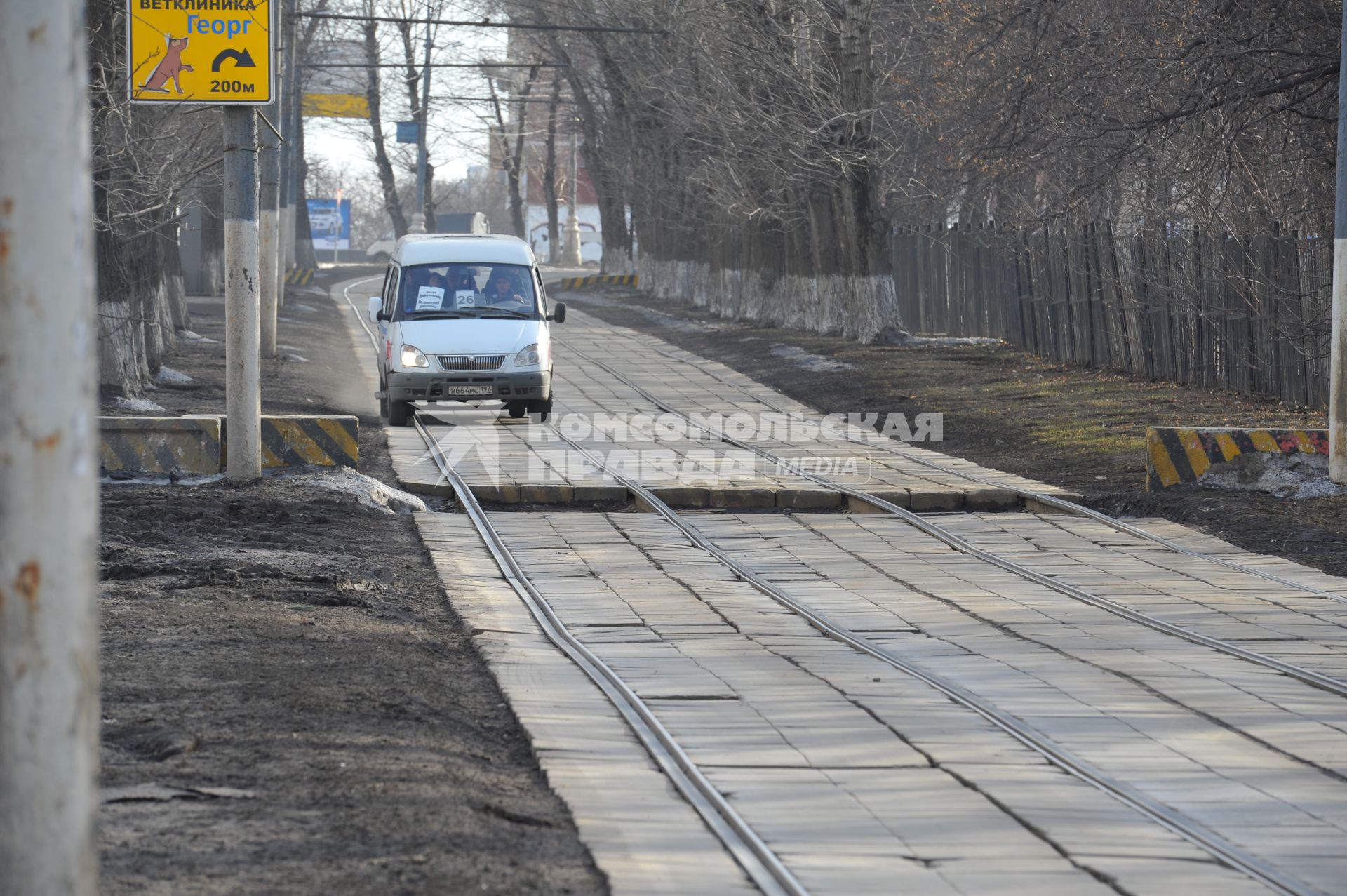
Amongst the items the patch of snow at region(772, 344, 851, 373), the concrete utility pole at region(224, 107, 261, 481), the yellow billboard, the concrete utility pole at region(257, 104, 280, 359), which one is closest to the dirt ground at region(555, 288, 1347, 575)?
the patch of snow at region(772, 344, 851, 373)

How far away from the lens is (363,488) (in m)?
12.5

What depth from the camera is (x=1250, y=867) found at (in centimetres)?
479

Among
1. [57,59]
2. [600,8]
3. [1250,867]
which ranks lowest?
[1250,867]

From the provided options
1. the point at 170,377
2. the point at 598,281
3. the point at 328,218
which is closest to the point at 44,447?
the point at 170,377

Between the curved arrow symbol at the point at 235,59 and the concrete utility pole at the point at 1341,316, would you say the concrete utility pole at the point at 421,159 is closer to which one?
the curved arrow symbol at the point at 235,59

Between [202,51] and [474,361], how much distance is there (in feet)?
20.9

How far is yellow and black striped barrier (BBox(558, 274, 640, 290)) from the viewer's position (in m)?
59.9

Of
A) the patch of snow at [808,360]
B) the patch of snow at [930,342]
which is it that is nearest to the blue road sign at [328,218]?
the patch of snow at [930,342]

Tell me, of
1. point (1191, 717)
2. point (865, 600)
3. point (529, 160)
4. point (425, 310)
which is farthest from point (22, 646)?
point (529, 160)

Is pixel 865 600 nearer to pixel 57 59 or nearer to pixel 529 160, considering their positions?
pixel 57 59

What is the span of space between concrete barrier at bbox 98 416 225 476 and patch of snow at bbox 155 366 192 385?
914cm

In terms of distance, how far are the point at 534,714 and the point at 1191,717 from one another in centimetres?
246

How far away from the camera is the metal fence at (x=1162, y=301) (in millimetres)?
18656

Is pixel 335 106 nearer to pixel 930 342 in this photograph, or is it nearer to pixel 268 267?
pixel 930 342
